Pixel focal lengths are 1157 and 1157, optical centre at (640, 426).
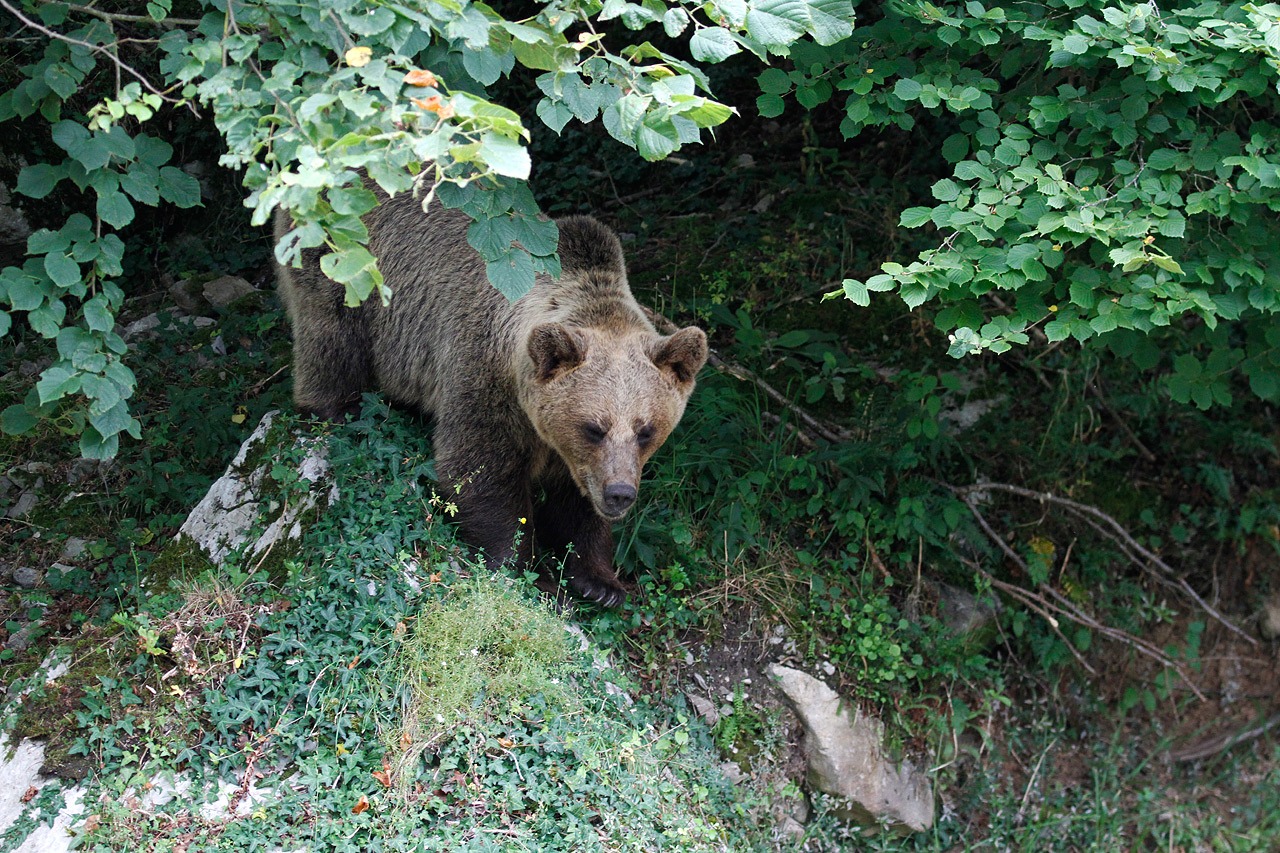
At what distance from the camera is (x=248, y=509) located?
468 cm

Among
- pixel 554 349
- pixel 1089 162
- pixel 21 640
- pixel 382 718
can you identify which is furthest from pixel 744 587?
pixel 21 640

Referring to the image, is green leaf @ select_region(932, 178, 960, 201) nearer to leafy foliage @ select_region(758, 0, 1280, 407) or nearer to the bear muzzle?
leafy foliage @ select_region(758, 0, 1280, 407)

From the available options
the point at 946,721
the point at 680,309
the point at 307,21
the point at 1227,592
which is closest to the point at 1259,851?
the point at 1227,592

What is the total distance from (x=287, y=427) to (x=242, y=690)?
146cm

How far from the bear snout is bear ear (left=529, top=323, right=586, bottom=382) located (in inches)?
20.7

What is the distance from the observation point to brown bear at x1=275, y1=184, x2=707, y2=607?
4492 mm

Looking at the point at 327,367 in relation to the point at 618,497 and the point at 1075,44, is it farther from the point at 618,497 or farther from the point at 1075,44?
the point at 1075,44

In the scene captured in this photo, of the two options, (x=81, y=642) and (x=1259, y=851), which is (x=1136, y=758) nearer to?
(x=1259, y=851)

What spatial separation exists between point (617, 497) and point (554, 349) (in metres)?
0.62

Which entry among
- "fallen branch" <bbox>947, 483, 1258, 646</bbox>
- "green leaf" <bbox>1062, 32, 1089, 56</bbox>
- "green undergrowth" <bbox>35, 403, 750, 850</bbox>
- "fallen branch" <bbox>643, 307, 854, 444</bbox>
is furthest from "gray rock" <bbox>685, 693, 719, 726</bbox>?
"green leaf" <bbox>1062, 32, 1089, 56</bbox>

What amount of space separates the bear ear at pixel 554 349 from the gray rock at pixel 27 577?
2.37 m

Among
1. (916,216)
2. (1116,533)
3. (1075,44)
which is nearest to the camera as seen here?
(1075,44)

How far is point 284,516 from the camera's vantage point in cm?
457

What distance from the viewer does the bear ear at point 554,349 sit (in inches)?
173
